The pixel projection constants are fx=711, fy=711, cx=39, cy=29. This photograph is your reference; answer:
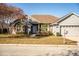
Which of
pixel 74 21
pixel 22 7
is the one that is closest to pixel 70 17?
pixel 74 21

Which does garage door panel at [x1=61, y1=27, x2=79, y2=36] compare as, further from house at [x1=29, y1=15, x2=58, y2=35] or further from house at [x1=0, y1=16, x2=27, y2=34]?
house at [x1=0, y1=16, x2=27, y2=34]

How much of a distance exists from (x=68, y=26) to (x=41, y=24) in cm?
55

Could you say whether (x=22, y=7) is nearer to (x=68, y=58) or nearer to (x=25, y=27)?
(x=25, y=27)

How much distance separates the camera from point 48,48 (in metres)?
14.4

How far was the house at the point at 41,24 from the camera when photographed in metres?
14.5

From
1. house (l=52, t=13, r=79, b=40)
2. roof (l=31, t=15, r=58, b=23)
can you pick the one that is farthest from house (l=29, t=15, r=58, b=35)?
house (l=52, t=13, r=79, b=40)

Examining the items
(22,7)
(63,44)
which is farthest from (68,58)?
(22,7)

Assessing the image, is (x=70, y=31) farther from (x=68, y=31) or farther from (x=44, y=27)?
(x=44, y=27)

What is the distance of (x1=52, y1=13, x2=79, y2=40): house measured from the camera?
47.3 ft

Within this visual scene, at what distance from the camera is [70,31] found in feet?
47.7

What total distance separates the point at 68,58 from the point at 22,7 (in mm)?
1390

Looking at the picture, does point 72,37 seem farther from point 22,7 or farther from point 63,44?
point 22,7

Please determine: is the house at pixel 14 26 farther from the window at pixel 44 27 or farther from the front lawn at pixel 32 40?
the window at pixel 44 27

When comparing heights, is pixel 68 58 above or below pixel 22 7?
below
